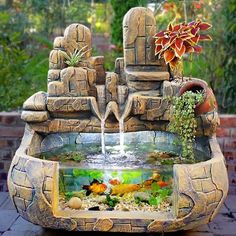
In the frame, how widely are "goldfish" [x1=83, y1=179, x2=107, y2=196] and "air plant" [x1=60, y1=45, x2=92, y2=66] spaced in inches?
35.4

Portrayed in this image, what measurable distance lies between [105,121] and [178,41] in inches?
28.1

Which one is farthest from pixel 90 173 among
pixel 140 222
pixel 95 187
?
pixel 140 222

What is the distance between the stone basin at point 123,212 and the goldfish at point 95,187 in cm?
21

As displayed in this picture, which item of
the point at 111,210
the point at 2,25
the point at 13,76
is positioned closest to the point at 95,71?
the point at 111,210

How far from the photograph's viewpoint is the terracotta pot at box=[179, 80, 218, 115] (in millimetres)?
3404

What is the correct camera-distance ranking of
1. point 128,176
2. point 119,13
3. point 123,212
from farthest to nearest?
1. point 119,13
2. point 128,176
3. point 123,212

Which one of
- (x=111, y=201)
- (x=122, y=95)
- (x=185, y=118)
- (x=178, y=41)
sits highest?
(x=178, y=41)

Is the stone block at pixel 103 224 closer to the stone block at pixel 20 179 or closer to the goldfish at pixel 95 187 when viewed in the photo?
the goldfish at pixel 95 187

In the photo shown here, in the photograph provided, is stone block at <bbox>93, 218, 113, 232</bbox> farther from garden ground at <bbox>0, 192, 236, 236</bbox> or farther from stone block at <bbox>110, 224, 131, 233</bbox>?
garden ground at <bbox>0, 192, 236, 236</bbox>

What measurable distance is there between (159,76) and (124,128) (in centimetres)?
44

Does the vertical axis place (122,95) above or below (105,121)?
above

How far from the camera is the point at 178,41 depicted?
347 centimetres

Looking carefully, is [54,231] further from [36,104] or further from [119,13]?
[119,13]

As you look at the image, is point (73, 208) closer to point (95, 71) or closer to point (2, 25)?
point (95, 71)
